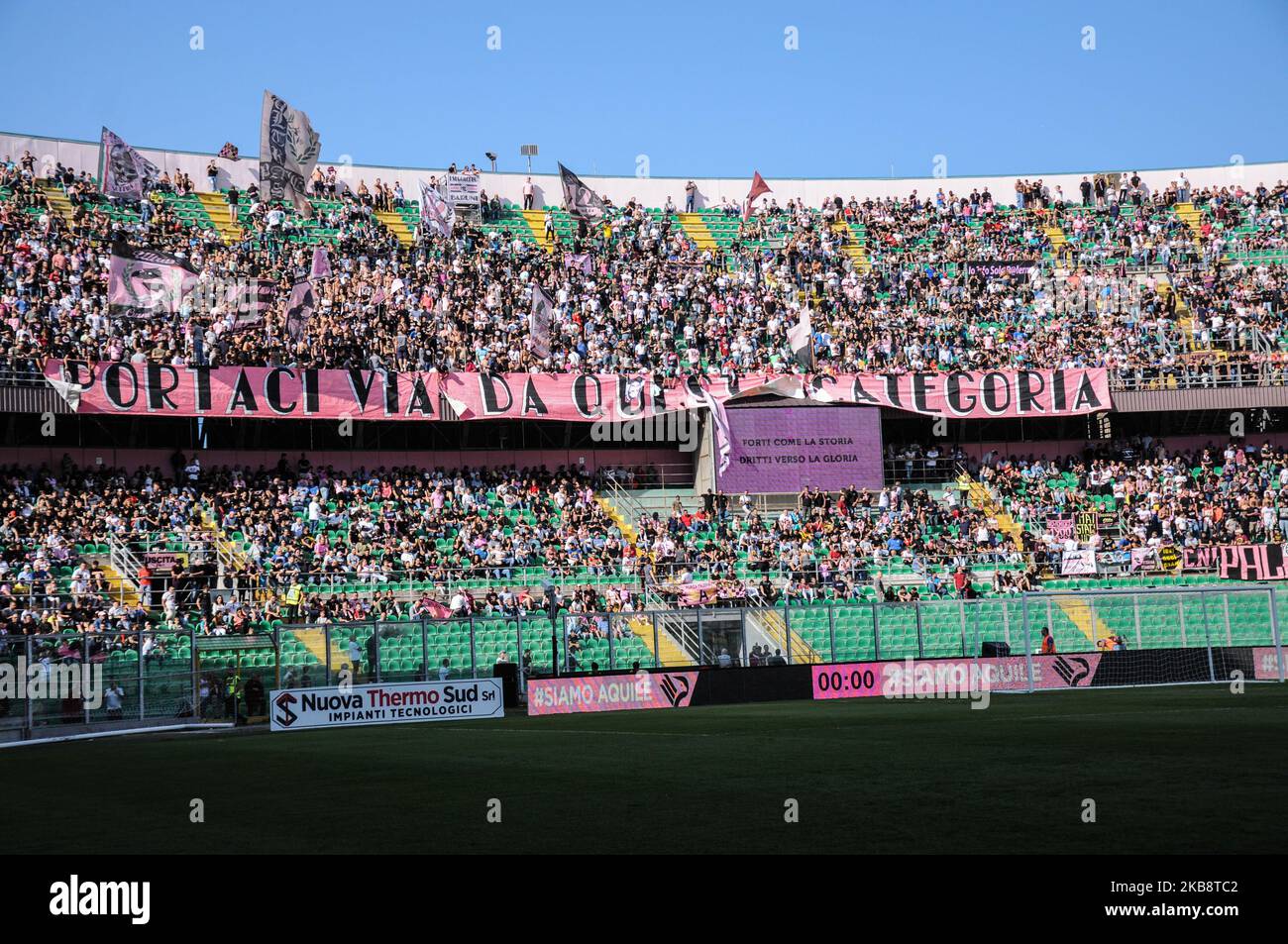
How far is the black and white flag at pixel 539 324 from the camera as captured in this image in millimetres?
45984

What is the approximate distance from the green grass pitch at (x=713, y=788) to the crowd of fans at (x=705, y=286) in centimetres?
2325

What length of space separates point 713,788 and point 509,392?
33.2 metres

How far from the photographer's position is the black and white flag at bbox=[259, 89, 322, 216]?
147ft

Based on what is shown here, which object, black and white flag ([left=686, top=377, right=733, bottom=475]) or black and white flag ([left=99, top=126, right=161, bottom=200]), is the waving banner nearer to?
black and white flag ([left=99, top=126, right=161, bottom=200])

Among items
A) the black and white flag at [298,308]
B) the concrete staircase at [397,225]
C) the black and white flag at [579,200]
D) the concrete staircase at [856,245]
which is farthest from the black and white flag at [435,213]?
the concrete staircase at [856,245]

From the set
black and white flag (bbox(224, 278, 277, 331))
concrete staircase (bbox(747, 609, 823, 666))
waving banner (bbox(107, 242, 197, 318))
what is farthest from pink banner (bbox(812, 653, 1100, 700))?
waving banner (bbox(107, 242, 197, 318))

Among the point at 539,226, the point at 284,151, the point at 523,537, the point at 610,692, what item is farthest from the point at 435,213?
the point at 610,692

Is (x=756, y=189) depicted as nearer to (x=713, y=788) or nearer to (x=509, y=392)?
(x=509, y=392)

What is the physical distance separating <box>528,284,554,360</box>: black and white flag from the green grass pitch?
2534 cm

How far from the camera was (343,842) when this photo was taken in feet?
32.6

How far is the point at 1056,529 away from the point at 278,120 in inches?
1145

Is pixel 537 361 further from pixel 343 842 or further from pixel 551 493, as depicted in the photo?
pixel 343 842

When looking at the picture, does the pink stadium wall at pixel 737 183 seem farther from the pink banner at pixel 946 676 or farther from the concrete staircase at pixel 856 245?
the pink banner at pixel 946 676

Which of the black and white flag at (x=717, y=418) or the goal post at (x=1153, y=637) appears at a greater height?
the black and white flag at (x=717, y=418)
